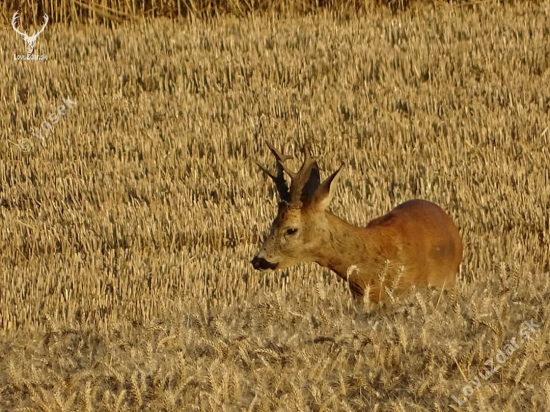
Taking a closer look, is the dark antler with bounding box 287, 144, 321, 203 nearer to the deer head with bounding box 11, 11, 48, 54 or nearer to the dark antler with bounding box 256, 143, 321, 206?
the dark antler with bounding box 256, 143, 321, 206

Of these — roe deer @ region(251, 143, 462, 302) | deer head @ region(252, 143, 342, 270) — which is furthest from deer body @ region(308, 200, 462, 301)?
deer head @ region(252, 143, 342, 270)

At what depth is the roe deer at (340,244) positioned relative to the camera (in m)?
7.23

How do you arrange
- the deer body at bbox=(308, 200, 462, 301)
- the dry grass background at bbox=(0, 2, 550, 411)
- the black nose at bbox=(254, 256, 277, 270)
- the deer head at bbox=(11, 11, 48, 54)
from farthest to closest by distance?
the deer head at bbox=(11, 11, 48, 54)
the deer body at bbox=(308, 200, 462, 301)
the black nose at bbox=(254, 256, 277, 270)
the dry grass background at bbox=(0, 2, 550, 411)

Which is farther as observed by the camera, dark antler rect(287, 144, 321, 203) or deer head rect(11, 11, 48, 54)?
deer head rect(11, 11, 48, 54)

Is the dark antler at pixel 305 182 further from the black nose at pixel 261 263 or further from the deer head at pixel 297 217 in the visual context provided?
the black nose at pixel 261 263

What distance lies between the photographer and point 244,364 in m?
5.91

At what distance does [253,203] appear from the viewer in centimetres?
1034

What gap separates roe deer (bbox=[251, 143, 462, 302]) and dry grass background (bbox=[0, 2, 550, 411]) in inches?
9.3

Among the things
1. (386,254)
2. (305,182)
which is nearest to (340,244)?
(386,254)

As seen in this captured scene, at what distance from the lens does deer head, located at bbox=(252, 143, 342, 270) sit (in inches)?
284

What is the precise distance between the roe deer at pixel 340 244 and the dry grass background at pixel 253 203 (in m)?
0.24

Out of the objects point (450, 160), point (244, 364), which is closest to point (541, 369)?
point (244, 364)

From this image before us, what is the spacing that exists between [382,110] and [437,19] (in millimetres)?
3515

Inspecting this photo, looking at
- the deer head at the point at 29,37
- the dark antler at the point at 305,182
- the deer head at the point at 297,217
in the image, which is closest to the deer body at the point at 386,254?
the deer head at the point at 297,217
